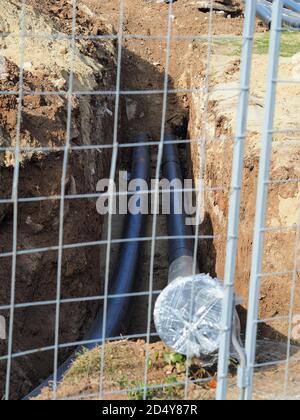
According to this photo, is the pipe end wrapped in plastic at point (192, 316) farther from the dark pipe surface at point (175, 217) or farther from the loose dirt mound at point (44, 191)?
the loose dirt mound at point (44, 191)

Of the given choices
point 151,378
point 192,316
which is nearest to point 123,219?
point 192,316

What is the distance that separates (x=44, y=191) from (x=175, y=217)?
216 cm

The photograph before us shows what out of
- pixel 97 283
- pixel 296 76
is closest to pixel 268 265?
pixel 97 283

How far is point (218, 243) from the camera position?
8172mm

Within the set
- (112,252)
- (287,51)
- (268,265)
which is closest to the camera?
(268,265)

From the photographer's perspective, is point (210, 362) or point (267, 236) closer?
point (210, 362)

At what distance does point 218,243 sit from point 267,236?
115 cm

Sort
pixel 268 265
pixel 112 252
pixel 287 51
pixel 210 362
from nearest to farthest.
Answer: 1. pixel 210 362
2. pixel 268 265
3. pixel 112 252
4. pixel 287 51

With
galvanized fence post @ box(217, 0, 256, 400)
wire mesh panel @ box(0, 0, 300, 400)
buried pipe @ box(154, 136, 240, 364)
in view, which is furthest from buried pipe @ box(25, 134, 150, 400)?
galvanized fence post @ box(217, 0, 256, 400)

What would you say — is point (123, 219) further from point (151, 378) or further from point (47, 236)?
point (151, 378)

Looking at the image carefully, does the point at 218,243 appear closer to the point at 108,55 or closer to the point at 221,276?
the point at 221,276

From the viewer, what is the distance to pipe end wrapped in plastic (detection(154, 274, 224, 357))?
4.80m

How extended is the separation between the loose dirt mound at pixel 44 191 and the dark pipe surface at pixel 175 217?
869mm

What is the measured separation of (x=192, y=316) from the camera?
484 centimetres
